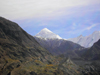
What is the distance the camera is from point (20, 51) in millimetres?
131750

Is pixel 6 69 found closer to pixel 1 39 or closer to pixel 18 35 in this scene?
pixel 1 39

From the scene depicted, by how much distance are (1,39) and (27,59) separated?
31015 mm

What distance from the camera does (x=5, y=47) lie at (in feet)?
411

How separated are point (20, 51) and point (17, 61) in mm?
16385

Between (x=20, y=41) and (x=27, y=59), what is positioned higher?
(x=20, y=41)

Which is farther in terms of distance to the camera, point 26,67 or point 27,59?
point 27,59

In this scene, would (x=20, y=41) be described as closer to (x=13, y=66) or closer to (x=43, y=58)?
(x=43, y=58)

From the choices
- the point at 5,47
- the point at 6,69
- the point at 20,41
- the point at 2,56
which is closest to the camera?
the point at 6,69

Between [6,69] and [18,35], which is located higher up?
[18,35]

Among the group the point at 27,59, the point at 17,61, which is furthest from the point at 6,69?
the point at 27,59

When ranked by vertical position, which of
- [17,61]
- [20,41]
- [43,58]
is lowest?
[17,61]

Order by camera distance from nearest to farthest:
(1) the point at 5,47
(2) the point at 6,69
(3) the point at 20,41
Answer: (2) the point at 6,69
(1) the point at 5,47
(3) the point at 20,41

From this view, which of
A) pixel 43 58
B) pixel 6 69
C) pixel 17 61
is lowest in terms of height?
pixel 6 69

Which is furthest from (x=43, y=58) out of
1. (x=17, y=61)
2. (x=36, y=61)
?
(x=17, y=61)
